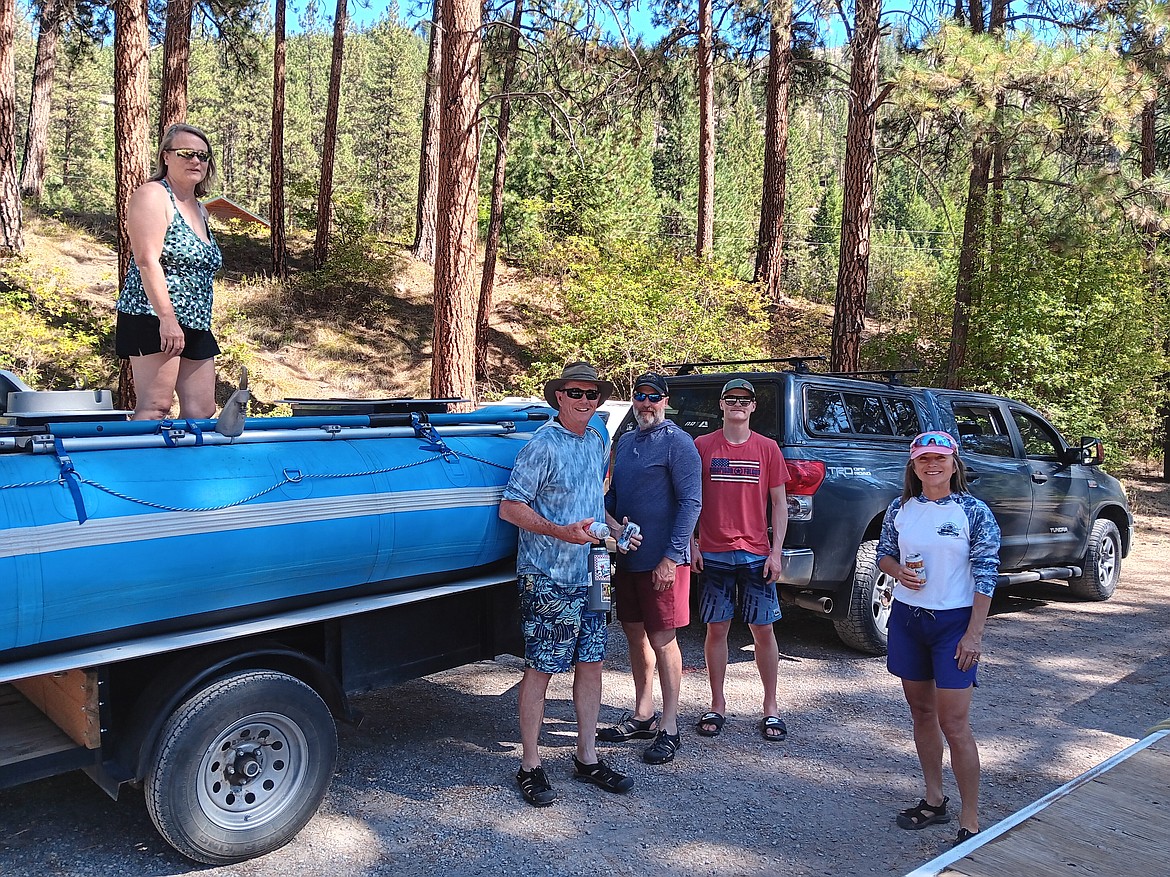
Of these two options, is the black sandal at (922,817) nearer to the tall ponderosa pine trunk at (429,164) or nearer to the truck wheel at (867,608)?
the truck wheel at (867,608)

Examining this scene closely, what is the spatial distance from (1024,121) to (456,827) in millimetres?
12164

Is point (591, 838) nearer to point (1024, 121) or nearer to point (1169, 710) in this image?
point (1169, 710)

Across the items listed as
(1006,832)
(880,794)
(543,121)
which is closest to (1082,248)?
(880,794)

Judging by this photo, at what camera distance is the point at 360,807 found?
4.07 meters

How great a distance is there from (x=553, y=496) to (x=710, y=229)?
54.2 feet

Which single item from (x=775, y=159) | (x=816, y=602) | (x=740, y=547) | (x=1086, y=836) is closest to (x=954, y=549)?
(x=1086, y=836)

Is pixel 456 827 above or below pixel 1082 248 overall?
below

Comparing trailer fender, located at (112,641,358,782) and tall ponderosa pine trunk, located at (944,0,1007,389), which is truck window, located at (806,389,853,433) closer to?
trailer fender, located at (112,641,358,782)

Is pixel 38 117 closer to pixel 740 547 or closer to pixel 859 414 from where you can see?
pixel 859 414

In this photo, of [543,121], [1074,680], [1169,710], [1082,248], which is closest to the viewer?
[1169,710]

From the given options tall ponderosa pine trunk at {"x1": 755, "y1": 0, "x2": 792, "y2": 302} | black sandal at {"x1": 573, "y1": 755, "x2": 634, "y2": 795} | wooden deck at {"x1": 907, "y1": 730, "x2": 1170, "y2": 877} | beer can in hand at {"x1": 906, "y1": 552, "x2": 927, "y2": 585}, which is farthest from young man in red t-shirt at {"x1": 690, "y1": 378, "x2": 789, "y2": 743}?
tall ponderosa pine trunk at {"x1": 755, "y1": 0, "x2": 792, "y2": 302}

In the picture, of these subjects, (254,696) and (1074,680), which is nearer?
(254,696)

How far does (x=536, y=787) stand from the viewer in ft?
13.6

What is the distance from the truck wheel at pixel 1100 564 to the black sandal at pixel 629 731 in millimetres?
5511
